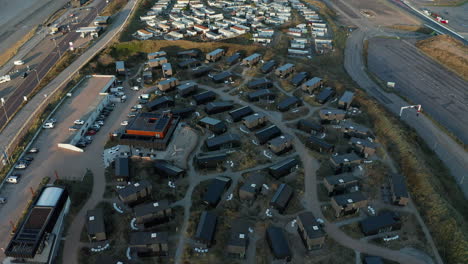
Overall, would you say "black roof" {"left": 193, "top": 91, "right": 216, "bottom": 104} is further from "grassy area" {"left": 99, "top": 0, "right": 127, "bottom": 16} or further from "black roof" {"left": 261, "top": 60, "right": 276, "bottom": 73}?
"grassy area" {"left": 99, "top": 0, "right": 127, "bottom": 16}

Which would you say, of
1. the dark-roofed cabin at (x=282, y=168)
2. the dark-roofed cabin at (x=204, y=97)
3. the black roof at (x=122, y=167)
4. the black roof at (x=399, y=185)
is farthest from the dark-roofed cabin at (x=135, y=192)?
the black roof at (x=399, y=185)

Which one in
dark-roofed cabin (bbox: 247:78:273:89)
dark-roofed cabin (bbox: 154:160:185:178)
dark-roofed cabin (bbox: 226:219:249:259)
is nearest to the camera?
dark-roofed cabin (bbox: 226:219:249:259)

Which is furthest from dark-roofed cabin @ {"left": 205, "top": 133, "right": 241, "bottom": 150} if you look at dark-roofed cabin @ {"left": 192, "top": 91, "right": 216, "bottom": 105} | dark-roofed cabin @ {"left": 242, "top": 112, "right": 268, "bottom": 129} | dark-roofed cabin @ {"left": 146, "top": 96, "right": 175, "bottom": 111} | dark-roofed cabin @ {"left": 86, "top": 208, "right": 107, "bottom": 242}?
dark-roofed cabin @ {"left": 86, "top": 208, "right": 107, "bottom": 242}

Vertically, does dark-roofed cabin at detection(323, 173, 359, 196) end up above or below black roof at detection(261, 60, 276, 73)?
below

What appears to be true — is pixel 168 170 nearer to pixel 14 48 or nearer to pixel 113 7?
pixel 14 48

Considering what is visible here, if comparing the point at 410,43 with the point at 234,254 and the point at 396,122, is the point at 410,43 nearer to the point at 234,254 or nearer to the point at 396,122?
the point at 396,122

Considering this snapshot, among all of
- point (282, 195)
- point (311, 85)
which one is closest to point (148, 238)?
point (282, 195)
